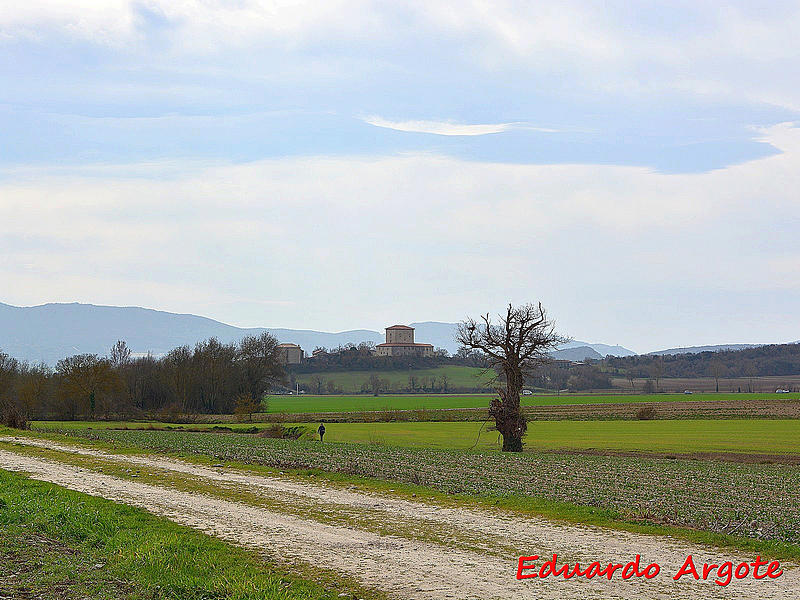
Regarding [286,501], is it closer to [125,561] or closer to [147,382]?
[125,561]

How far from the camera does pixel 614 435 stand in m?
58.6

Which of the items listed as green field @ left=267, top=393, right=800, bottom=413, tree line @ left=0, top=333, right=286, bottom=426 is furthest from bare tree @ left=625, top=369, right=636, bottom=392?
tree line @ left=0, top=333, right=286, bottom=426

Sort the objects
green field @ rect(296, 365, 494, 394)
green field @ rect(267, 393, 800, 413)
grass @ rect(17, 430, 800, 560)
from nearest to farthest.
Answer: grass @ rect(17, 430, 800, 560) < green field @ rect(267, 393, 800, 413) < green field @ rect(296, 365, 494, 394)

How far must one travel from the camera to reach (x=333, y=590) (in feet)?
35.1

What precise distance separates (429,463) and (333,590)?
748 inches

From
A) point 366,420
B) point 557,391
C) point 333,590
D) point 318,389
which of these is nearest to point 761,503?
point 333,590

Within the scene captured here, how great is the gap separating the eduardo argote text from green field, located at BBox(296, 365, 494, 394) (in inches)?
6184

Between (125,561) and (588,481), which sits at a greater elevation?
(125,561)

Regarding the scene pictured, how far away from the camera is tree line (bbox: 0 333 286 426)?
91438mm

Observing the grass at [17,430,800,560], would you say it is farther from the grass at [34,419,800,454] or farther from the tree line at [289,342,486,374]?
the tree line at [289,342,486,374]

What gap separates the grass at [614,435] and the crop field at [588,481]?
13228mm

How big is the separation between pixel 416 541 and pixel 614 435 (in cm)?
4750

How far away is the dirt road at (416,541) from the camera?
10805 mm

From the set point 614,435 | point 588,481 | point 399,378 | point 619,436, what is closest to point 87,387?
point 614,435
